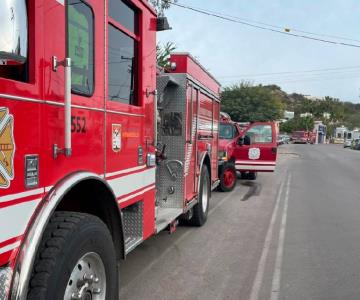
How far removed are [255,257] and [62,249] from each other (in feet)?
12.7

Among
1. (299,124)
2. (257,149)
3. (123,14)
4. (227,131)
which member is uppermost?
(299,124)

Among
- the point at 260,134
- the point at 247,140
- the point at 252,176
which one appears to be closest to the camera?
the point at 247,140

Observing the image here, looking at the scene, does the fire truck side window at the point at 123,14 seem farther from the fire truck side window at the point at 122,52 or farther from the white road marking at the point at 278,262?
the white road marking at the point at 278,262

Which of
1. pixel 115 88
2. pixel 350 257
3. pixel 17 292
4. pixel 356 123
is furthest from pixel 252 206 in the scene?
pixel 356 123

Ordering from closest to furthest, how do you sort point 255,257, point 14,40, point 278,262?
point 14,40 < point 278,262 < point 255,257

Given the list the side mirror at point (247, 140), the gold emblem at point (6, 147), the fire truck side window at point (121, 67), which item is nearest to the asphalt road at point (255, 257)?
the fire truck side window at point (121, 67)

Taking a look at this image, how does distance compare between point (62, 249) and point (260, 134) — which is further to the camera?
point (260, 134)

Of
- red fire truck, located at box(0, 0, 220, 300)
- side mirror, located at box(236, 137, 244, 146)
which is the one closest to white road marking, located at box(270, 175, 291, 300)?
red fire truck, located at box(0, 0, 220, 300)

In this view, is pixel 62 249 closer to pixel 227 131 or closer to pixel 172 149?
pixel 172 149

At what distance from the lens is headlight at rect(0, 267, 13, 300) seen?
7.65 ft

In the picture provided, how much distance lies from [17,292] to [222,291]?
2845mm

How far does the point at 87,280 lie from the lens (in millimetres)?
3121

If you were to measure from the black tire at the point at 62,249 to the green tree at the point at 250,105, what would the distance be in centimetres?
3533

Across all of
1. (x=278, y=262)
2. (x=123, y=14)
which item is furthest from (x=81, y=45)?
(x=278, y=262)
